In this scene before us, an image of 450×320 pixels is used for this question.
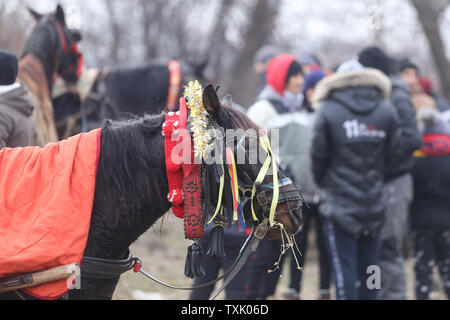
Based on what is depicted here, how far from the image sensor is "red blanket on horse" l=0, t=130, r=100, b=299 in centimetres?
236

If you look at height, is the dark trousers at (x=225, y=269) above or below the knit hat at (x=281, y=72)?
below

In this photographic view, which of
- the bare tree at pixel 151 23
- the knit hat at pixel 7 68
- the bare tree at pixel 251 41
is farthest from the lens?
the bare tree at pixel 251 41

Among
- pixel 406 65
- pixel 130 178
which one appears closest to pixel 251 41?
pixel 406 65

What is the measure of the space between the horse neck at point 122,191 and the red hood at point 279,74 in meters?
2.67

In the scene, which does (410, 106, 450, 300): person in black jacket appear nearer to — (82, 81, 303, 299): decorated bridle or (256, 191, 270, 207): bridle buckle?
(82, 81, 303, 299): decorated bridle

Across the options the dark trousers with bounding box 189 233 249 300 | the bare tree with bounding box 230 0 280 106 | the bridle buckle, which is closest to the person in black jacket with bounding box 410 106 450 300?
the dark trousers with bounding box 189 233 249 300

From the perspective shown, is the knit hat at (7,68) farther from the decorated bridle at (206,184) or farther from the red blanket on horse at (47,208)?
the decorated bridle at (206,184)

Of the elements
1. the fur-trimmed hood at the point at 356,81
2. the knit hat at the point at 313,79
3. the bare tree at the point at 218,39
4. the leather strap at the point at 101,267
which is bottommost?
the leather strap at the point at 101,267

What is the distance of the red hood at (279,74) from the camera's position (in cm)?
501

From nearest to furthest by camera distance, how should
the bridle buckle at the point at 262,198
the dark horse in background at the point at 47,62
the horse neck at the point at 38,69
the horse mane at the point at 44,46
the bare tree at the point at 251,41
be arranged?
the bridle buckle at the point at 262,198 < the dark horse in background at the point at 47,62 < the horse neck at the point at 38,69 < the horse mane at the point at 44,46 < the bare tree at the point at 251,41

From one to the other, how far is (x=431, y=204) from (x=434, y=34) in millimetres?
5939

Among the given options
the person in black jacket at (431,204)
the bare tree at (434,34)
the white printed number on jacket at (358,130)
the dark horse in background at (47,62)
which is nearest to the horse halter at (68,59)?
the dark horse in background at (47,62)

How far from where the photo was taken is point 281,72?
5023 mm
